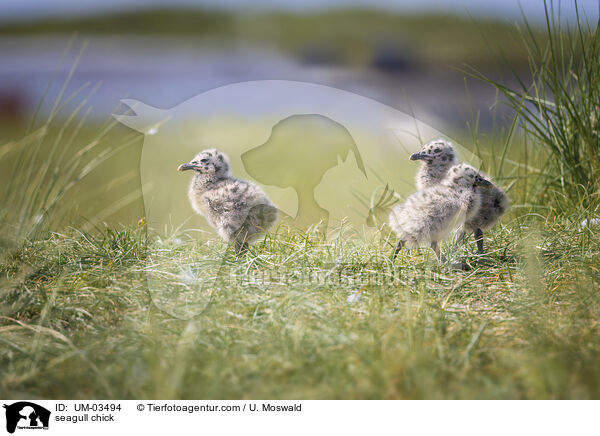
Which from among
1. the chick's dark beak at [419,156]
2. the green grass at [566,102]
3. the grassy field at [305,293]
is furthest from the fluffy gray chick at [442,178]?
the green grass at [566,102]

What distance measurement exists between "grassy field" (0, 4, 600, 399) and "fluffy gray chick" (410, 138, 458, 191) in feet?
1.05

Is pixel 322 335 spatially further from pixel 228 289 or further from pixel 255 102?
pixel 255 102

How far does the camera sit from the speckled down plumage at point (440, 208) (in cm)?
222

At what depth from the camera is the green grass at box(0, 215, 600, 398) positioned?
153cm

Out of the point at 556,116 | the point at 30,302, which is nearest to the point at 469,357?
the point at 30,302

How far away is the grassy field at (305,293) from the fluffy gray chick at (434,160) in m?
0.32

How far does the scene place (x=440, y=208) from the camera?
7.27 ft

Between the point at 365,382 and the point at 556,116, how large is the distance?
209 centimetres

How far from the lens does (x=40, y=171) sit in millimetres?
2258

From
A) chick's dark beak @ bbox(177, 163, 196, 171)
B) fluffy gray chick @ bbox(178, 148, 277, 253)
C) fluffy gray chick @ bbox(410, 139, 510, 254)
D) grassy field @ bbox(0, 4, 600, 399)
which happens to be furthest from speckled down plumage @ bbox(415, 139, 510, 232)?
chick's dark beak @ bbox(177, 163, 196, 171)

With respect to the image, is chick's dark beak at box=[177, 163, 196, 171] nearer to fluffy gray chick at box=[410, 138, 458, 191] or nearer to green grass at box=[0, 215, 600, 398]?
green grass at box=[0, 215, 600, 398]

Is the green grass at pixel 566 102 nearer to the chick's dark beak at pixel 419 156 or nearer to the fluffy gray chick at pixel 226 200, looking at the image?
the chick's dark beak at pixel 419 156

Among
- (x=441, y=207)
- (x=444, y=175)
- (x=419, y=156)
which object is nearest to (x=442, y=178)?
(x=444, y=175)

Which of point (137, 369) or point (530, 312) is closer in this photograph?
point (137, 369)
